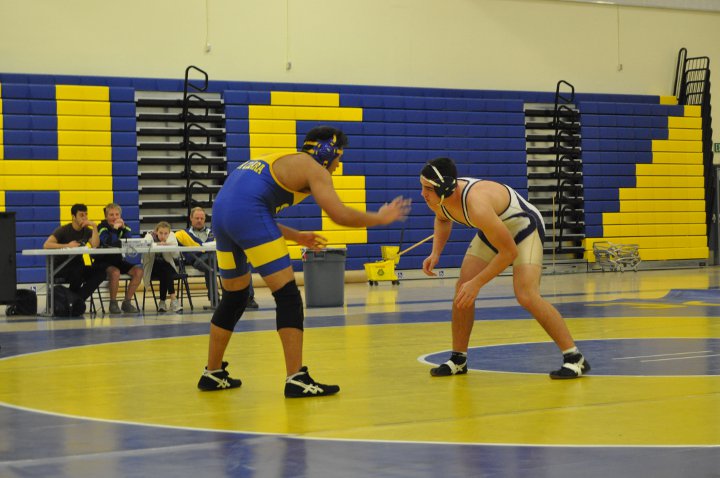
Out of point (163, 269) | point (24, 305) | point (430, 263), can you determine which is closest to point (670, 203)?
point (163, 269)

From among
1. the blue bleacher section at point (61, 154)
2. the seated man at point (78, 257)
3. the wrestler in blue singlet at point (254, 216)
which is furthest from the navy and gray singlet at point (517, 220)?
the blue bleacher section at point (61, 154)

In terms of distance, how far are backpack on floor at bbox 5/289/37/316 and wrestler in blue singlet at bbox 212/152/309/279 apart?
7.79 meters

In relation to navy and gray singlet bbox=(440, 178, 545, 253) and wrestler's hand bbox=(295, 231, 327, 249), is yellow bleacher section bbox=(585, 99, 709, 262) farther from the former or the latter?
wrestler's hand bbox=(295, 231, 327, 249)

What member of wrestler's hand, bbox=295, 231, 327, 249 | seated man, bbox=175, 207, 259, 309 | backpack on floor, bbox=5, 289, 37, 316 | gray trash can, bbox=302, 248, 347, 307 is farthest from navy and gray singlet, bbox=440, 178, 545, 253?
backpack on floor, bbox=5, 289, 37, 316

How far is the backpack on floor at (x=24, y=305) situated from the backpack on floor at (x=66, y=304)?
395 millimetres

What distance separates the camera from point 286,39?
64.6 feet

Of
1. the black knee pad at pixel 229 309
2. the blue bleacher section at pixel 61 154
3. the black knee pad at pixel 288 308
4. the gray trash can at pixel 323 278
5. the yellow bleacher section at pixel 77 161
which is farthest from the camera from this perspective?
the yellow bleacher section at pixel 77 161

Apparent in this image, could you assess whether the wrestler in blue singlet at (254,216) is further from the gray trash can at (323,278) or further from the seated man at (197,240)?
the seated man at (197,240)

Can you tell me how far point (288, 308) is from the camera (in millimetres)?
5449

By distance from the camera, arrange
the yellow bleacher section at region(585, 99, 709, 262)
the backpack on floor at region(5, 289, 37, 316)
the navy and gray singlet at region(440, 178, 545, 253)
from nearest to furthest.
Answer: the navy and gray singlet at region(440, 178, 545, 253)
the backpack on floor at region(5, 289, 37, 316)
the yellow bleacher section at region(585, 99, 709, 262)

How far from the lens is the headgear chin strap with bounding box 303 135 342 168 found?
5.58m

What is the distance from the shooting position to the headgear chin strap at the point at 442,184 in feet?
19.2

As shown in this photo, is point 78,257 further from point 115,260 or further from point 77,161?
point 77,161

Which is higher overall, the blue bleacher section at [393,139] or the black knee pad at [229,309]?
the blue bleacher section at [393,139]
